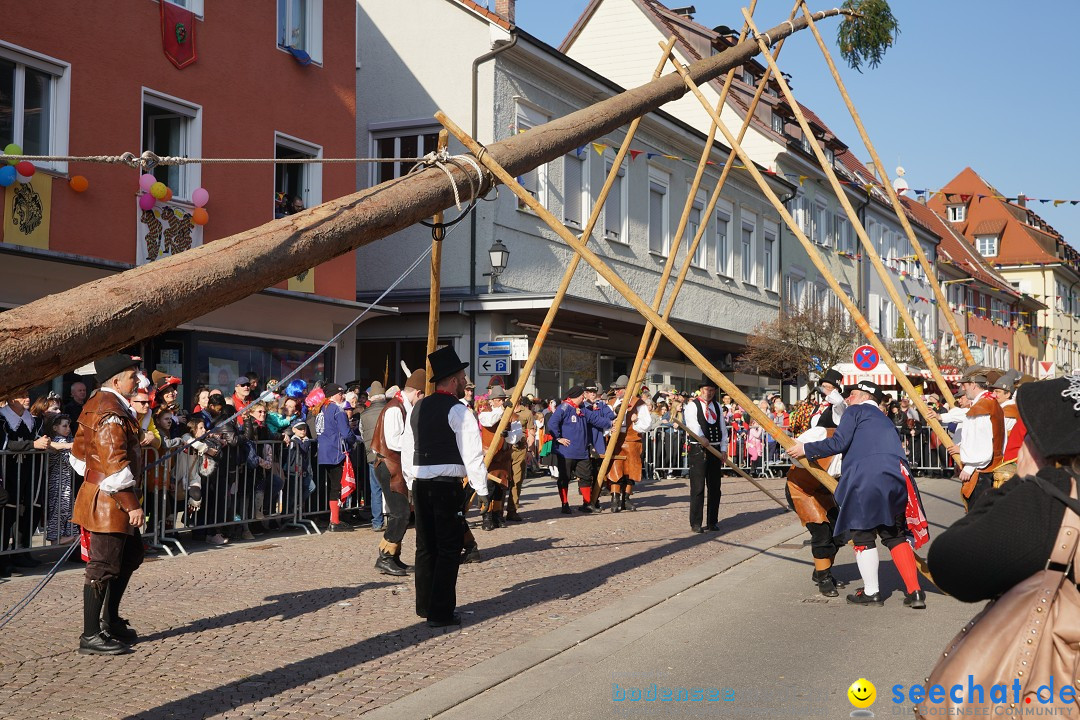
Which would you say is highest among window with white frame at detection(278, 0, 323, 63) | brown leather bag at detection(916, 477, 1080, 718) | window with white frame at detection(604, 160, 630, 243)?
window with white frame at detection(278, 0, 323, 63)

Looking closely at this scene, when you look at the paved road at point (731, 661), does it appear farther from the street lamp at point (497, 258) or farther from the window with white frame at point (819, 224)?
the window with white frame at point (819, 224)

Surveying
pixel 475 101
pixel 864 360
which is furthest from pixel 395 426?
pixel 475 101

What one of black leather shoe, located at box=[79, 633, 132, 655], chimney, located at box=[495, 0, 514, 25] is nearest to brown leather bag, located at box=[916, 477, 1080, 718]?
black leather shoe, located at box=[79, 633, 132, 655]

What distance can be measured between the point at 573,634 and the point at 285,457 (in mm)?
6712

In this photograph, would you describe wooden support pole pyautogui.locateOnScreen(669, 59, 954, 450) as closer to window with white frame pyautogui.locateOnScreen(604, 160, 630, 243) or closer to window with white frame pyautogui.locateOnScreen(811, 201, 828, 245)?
window with white frame pyautogui.locateOnScreen(604, 160, 630, 243)

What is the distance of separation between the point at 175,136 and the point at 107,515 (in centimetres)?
1121

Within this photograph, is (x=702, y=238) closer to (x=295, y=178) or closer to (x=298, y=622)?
(x=295, y=178)

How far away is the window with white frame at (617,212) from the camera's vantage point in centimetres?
2717

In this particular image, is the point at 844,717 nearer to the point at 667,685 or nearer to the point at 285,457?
the point at 667,685

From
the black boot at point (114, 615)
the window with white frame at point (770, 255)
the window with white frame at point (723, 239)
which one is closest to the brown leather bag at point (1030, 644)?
the black boot at point (114, 615)

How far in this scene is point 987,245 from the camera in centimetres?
7700

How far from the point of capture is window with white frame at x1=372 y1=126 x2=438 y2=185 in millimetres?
22984

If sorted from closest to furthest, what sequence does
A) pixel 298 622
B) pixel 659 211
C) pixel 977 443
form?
1. pixel 298 622
2. pixel 977 443
3. pixel 659 211

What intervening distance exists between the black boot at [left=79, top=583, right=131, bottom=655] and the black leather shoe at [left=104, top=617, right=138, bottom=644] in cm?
7
